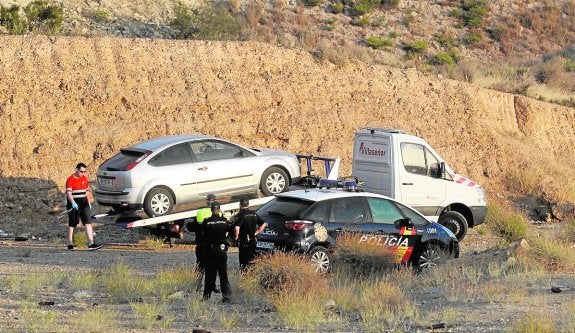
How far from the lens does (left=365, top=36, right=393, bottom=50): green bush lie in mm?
48938

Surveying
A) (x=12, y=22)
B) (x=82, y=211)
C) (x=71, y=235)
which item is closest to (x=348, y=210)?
(x=82, y=211)

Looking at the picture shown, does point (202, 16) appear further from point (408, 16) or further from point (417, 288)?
point (417, 288)

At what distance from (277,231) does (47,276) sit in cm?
372

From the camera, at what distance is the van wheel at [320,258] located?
17.1m

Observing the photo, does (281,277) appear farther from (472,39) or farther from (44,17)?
(472,39)

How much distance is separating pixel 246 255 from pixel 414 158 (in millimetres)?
6988

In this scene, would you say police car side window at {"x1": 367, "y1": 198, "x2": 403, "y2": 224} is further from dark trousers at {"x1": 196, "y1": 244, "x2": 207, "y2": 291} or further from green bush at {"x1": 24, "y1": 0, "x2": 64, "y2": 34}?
green bush at {"x1": 24, "y1": 0, "x2": 64, "y2": 34}

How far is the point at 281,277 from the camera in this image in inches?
590

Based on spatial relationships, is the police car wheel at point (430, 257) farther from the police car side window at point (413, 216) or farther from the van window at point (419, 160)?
the van window at point (419, 160)

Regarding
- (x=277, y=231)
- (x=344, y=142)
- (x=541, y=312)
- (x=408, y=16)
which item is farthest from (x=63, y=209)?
(x=408, y=16)

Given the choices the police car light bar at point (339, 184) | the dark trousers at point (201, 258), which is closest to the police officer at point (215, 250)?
the dark trousers at point (201, 258)

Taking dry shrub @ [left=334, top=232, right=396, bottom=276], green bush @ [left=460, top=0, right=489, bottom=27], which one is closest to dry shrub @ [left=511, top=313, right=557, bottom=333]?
dry shrub @ [left=334, top=232, right=396, bottom=276]

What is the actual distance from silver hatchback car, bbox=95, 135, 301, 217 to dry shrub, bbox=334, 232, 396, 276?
4.94 m

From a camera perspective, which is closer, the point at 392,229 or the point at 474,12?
the point at 392,229
